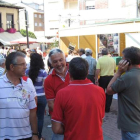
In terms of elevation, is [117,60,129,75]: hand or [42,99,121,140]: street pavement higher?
[117,60,129,75]: hand

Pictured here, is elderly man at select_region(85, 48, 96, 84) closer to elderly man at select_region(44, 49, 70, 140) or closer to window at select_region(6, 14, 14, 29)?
elderly man at select_region(44, 49, 70, 140)

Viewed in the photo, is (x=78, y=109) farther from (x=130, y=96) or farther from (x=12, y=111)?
(x=130, y=96)

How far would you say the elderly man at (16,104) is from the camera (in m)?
2.65

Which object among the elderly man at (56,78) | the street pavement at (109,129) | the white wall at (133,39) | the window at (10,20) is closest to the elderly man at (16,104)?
the elderly man at (56,78)

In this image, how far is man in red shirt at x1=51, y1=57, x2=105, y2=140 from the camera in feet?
7.62

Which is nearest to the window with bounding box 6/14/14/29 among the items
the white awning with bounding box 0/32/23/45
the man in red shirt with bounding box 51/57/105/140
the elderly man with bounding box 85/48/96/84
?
the white awning with bounding box 0/32/23/45

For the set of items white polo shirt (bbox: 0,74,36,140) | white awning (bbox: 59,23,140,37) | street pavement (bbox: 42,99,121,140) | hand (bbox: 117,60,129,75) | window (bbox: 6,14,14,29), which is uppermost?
window (bbox: 6,14,14,29)

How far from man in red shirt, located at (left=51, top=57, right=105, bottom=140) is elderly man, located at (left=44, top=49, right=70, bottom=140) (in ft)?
2.78

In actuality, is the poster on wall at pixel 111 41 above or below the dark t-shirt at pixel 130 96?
above

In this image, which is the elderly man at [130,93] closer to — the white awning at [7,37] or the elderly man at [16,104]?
the elderly man at [16,104]

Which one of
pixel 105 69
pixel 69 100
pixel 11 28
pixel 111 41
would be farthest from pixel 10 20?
pixel 69 100

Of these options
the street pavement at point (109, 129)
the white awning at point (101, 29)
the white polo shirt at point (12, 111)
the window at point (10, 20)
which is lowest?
the street pavement at point (109, 129)

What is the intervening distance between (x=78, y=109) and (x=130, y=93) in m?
0.95

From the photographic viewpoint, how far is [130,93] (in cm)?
301
